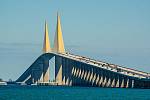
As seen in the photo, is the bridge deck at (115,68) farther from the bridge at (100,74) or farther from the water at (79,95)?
the water at (79,95)

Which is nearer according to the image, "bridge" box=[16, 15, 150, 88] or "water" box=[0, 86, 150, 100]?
"water" box=[0, 86, 150, 100]

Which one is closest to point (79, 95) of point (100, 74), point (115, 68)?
point (100, 74)

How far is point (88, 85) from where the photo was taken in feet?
610

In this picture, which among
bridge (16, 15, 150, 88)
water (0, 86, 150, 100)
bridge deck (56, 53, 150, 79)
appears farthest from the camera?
bridge deck (56, 53, 150, 79)

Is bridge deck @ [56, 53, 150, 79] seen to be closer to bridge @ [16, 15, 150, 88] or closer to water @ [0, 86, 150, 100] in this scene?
bridge @ [16, 15, 150, 88]

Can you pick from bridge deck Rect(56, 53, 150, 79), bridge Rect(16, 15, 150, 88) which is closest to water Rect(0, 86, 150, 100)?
bridge Rect(16, 15, 150, 88)

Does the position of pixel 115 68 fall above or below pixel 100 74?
above

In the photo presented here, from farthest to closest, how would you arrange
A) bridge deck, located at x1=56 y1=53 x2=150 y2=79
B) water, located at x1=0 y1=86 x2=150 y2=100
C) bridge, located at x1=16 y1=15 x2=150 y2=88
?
bridge deck, located at x1=56 y1=53 x2=150 y2=79
bridge, located at x1=16 y1=15 x2=150 y2=88
water, located at x1=0 y1=86 x2=150 y2=100

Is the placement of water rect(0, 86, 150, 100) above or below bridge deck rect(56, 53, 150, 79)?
below

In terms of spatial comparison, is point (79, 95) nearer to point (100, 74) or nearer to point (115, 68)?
point (100, 74)

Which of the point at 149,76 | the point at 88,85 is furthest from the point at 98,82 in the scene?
the point at 149,76

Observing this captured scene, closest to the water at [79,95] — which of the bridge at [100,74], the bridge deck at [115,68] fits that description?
the bridge at [100,74]

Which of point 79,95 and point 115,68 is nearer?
point 79,95

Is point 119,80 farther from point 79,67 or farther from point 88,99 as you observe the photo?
point 88,99
